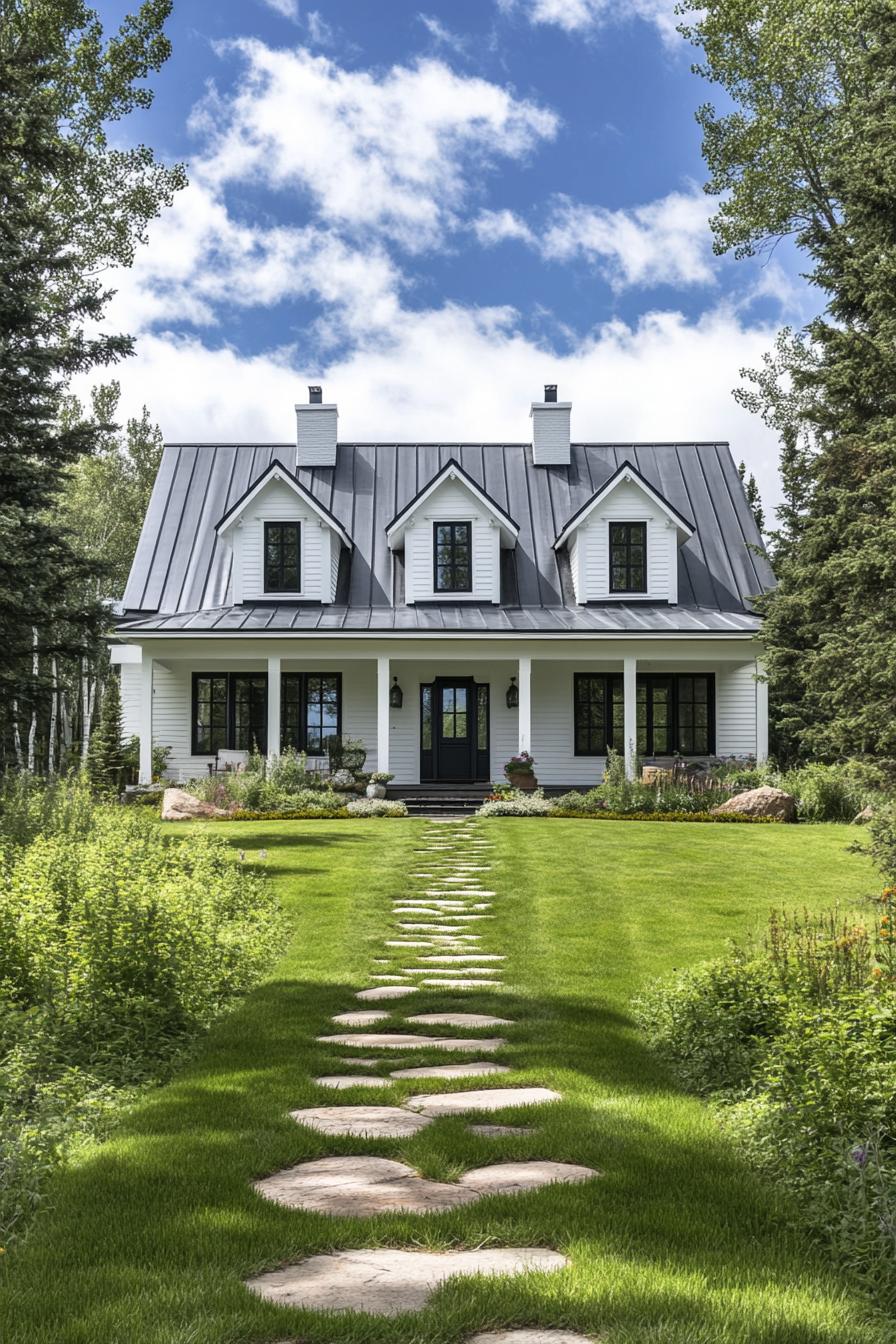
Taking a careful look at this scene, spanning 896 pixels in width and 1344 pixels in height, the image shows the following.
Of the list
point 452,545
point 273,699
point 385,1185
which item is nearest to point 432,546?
point 452,545

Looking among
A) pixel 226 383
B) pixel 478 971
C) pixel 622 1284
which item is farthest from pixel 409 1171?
pixel 226 383

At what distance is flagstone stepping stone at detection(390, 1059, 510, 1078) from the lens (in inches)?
201

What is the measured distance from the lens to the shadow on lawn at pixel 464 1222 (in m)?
2.73

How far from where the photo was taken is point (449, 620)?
72.0 ft

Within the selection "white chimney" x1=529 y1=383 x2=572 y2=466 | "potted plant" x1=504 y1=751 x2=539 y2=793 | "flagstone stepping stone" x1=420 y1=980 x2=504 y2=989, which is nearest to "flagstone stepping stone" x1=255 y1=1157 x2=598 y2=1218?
"flagstone stepping stone" x1=420 y1=980 x2=504 y2=989

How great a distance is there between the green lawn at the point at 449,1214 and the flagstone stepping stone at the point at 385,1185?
0.27 ft

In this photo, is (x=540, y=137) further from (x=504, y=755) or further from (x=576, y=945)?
(x=576, y=945)

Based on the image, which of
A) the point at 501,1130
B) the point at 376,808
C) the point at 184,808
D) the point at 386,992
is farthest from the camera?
the point at 376,808

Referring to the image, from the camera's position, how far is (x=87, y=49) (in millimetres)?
Result: 21688

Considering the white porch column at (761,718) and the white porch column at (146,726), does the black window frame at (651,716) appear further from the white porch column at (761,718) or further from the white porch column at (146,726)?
the white porch column at (146,726)

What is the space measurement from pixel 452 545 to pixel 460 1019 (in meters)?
17.5

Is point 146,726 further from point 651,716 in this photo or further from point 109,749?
point 651,716

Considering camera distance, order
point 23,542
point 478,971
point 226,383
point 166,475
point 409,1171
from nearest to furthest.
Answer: point 409,1171, point 478,971, point 23,542, point 166,475, point 226,383

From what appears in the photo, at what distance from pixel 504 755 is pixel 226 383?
39.7 ft
